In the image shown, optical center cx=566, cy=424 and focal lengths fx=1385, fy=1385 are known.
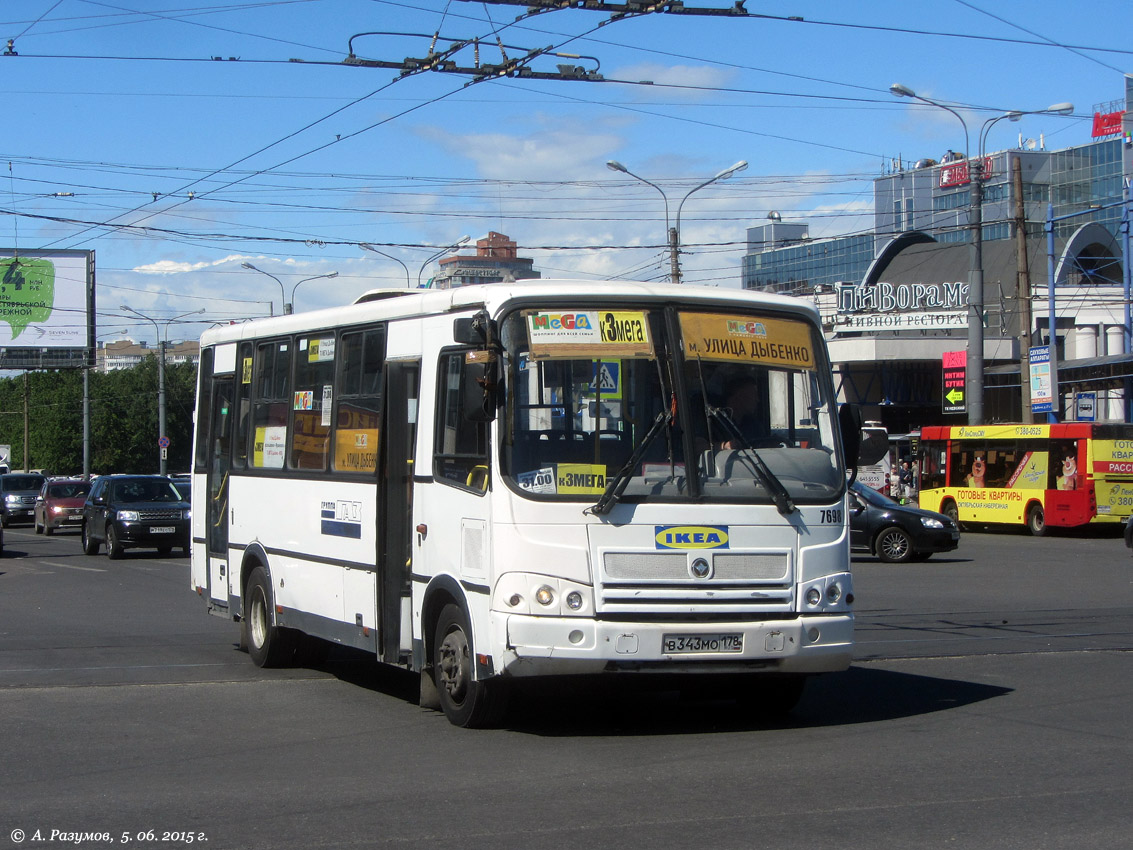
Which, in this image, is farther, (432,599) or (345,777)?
(432,599)

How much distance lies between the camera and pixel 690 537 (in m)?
8.09

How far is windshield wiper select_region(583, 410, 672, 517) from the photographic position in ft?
26.2

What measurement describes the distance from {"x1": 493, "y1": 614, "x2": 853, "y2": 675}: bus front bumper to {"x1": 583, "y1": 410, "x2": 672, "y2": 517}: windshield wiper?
0.66 metres

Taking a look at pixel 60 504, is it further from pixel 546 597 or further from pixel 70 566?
pixel 546 597

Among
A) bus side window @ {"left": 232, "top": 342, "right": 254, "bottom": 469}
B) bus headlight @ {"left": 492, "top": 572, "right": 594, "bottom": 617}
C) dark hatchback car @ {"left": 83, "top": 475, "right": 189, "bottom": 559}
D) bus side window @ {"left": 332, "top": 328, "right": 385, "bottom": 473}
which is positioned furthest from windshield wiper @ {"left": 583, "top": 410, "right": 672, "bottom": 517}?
dark hatchback car @ {"left": 83, "top": 475, "right": 189, "bottom": 559}

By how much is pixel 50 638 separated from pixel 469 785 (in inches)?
340

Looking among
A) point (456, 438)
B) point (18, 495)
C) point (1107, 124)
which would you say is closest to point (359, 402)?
point (456, 438)

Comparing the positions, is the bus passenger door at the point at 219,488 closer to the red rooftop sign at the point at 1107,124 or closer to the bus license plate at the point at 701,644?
the bus license plate at the point at 701,644

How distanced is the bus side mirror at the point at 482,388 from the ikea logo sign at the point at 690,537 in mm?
1202

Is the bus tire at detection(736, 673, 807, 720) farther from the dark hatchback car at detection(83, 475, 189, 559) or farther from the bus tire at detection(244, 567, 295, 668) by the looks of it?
the dark hatchback car at detection(83, 475, 189, 559)

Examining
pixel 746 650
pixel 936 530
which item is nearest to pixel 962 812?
pixel 746 650

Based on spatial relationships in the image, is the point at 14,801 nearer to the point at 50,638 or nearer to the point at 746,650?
the point at 746,650

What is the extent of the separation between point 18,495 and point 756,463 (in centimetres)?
4417

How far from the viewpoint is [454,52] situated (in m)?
16.1
